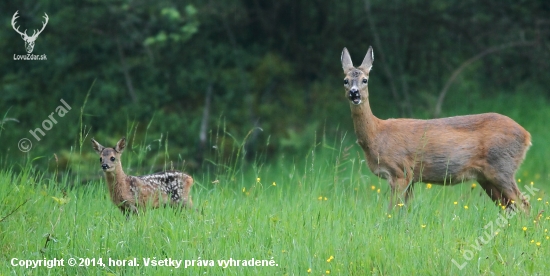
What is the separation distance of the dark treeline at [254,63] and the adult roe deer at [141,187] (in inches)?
254

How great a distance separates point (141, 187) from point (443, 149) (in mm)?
2749

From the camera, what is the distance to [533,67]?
50.8 feet

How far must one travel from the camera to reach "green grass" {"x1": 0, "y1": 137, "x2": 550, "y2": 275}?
19.7ft

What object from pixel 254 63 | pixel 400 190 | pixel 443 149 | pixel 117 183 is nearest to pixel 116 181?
pixel 117 183

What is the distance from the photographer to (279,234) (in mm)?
6547

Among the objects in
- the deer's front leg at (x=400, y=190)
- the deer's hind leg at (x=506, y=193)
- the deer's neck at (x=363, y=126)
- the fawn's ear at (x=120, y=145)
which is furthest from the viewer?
the deer's neck at (x=363, y=126)

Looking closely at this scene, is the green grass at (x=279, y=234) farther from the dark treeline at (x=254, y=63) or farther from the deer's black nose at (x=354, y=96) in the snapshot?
the dark treeline at (x=254, y=63)

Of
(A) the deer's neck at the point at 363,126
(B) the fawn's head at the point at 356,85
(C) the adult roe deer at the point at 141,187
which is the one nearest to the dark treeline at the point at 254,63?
(A) the deer's neck at the point at 363,126

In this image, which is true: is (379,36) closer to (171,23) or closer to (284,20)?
(284,20)

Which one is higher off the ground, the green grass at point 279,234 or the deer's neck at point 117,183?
the deer's neck at point 117,183

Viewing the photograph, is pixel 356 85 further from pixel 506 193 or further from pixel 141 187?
pixel 141 187

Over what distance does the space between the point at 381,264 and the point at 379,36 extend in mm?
9690

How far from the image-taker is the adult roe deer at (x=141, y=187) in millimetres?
7434

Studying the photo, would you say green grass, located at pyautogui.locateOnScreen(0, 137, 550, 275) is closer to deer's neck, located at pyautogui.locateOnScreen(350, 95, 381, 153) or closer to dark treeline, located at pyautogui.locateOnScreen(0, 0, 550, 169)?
deer's neck, located at pyautogui.locateOnScreen(350, 95, 381, 153)
